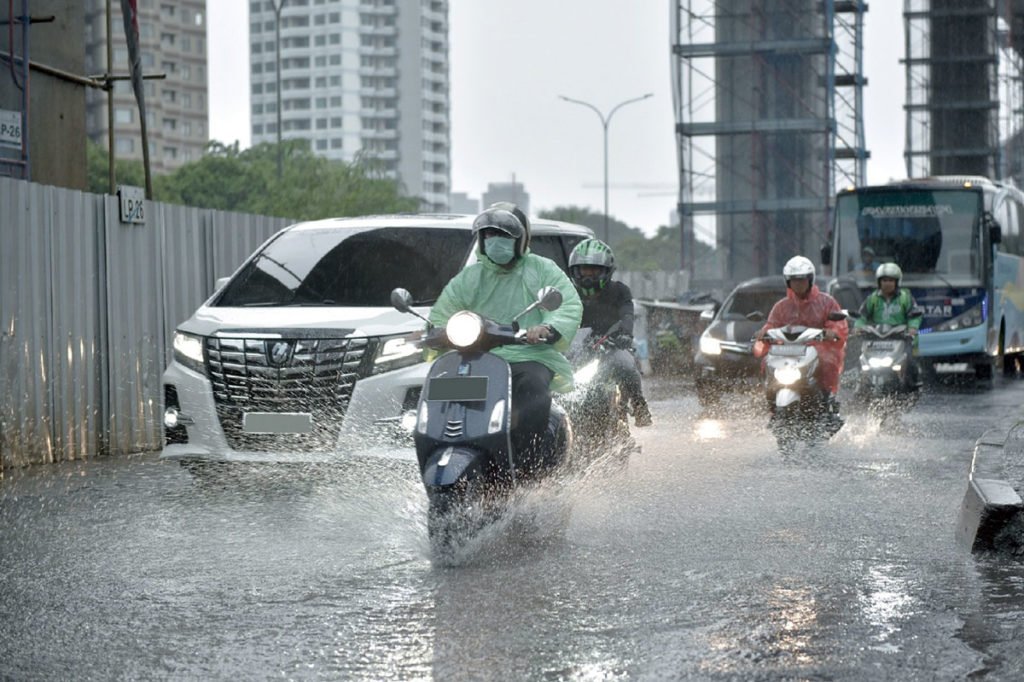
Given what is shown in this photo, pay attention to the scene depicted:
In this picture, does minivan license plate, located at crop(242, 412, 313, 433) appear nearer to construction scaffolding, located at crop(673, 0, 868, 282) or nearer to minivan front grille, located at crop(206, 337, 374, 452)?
minivan front grille, located at crop(206, 337, 374, 452)

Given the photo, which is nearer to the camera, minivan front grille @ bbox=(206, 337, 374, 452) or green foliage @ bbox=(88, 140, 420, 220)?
minivan front grille @ bbox=(206, 337, 374, 452)

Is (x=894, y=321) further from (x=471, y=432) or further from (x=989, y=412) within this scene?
(x=471, y=432)

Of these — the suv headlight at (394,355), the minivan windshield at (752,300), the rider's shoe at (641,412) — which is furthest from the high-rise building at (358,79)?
the suv headlight at (394,355)

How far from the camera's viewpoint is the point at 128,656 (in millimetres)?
5320

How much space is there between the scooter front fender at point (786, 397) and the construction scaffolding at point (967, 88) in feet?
171

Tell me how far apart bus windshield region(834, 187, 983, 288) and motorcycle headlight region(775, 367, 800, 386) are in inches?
474

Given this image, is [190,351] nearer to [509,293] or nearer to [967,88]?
[509,293]

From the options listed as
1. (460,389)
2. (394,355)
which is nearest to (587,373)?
(394,355)

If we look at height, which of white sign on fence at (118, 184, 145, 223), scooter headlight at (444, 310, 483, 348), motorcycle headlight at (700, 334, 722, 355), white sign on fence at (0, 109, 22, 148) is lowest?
motorcycle headlight at (700, 334, 722, 355)

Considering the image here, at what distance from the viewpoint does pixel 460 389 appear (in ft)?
24.3

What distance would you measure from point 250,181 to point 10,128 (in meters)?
76.1

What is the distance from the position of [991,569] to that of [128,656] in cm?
364

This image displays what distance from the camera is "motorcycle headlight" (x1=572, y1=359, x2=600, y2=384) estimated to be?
10.2 m

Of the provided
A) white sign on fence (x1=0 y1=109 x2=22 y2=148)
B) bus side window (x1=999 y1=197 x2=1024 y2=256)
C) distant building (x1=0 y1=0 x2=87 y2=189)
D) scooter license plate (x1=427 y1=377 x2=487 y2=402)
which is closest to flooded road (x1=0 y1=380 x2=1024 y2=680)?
scooter license plate (x1=427 y1=377 x2=487 y2=402)
